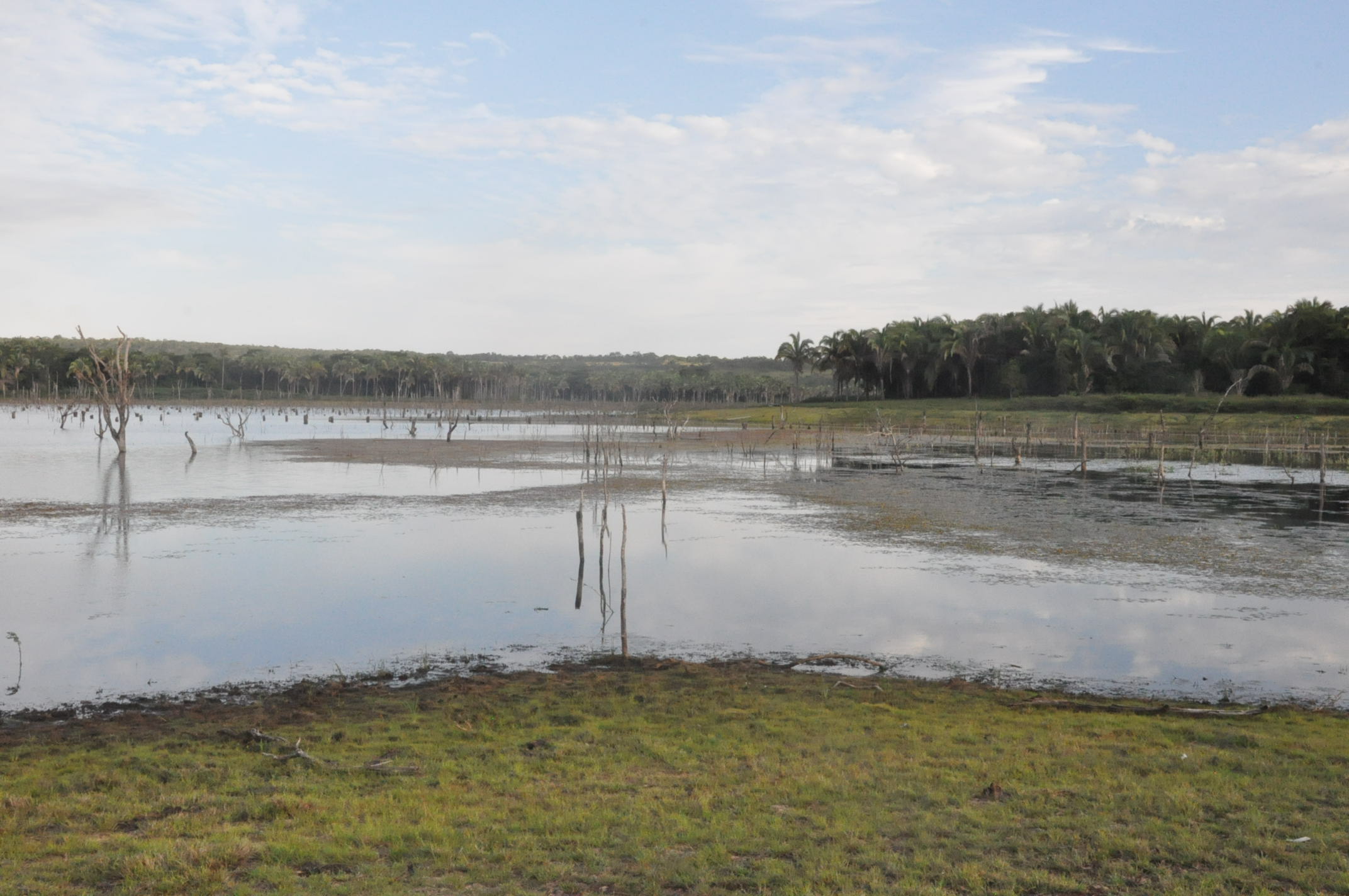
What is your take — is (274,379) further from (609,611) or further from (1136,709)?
(1136,709)

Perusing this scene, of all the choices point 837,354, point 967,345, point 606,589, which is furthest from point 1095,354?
point 606,589

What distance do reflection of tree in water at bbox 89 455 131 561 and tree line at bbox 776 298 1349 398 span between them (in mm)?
69470

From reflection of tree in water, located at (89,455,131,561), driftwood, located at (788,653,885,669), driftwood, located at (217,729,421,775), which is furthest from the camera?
reflection of tree in water, located at (89,455,131,561)

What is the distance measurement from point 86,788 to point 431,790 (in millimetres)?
3230

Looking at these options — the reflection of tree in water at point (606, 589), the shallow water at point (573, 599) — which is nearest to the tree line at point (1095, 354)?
the shallow water at point (573, 599)

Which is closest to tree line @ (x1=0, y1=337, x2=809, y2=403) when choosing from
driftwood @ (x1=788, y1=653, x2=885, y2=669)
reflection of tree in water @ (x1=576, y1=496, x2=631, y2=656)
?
reflection of tree in water @ (x1=576, y1=496, x2=631, y2=656)

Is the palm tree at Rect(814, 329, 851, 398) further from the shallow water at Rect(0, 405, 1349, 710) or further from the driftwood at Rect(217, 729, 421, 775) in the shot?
the driftwood at Rect(217, 729, 421, 775)

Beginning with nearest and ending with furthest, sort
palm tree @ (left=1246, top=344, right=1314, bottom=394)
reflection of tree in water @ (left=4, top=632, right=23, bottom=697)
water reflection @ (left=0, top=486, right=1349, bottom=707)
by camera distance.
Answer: reflection of tree in water @ (left=4, top=632, right=23, bottom=697)
water reflection @ (left=0, top=486, right=1349, bottom=707)
palm tree @ (left=1246, top=344, right=1314, bottom=394)

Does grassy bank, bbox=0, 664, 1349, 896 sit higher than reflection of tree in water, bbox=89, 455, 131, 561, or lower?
lower

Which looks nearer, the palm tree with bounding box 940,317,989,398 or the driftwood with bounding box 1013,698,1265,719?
the driftwood with bounding box 1013,698,1265,719

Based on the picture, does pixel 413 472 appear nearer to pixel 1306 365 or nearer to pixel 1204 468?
pixel 1204 468

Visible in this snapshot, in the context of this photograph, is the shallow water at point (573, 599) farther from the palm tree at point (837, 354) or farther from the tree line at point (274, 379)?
the tree line at point (274, 379)

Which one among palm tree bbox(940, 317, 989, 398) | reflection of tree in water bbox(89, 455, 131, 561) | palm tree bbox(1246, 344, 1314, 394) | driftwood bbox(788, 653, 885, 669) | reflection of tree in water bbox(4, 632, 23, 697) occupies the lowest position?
driftwood bbox(788, 653, 885, 669)

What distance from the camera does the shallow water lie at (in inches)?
595
